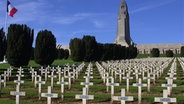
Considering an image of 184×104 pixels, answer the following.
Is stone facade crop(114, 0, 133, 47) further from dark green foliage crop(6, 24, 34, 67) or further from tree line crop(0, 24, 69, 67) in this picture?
dark green foliage crop(6, 24, 34, 67)

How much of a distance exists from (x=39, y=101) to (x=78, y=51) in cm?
3268

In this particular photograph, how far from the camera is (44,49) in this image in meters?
33.6

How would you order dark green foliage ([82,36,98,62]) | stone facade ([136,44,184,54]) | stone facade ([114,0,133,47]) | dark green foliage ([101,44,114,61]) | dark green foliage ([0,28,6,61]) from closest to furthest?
dark green foliage ([0,28,6,61]) < dark green foliage ([82,36,98,62]) < dark green foliage ([101,44,114,61]) < stone facade ([114,0,133,47]) < stone facade ([136,44,184,54])

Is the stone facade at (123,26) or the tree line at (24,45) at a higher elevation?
the stone facade at (123,26)

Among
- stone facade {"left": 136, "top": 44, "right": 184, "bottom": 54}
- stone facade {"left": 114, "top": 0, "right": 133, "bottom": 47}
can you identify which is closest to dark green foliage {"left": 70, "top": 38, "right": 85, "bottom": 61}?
stone facade {"left": 114, "top": 0, "right": 133, "bottom": 47}

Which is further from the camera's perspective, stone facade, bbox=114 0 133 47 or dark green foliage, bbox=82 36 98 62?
stone facade, bbox=114 0 133 47

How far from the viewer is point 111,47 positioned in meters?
61.7

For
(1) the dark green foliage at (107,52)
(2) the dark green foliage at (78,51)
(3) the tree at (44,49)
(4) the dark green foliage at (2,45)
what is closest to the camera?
(4) the dark green foliage at (2,45)

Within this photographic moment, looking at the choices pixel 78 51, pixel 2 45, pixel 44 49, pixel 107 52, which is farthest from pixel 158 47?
pixel 2 45

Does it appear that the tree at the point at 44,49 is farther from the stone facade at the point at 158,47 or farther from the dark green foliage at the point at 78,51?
the stone facade at the point at 158,47

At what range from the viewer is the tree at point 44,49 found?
33.5 m

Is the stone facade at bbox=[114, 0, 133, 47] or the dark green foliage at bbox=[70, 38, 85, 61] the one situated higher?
the stone facade at bbox=[114, 0, 133, 47]

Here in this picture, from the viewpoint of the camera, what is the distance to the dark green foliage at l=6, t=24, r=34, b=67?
3075cm

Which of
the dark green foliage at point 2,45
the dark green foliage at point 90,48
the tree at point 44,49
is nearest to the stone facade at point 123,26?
the dark green foliage at point 90,48
